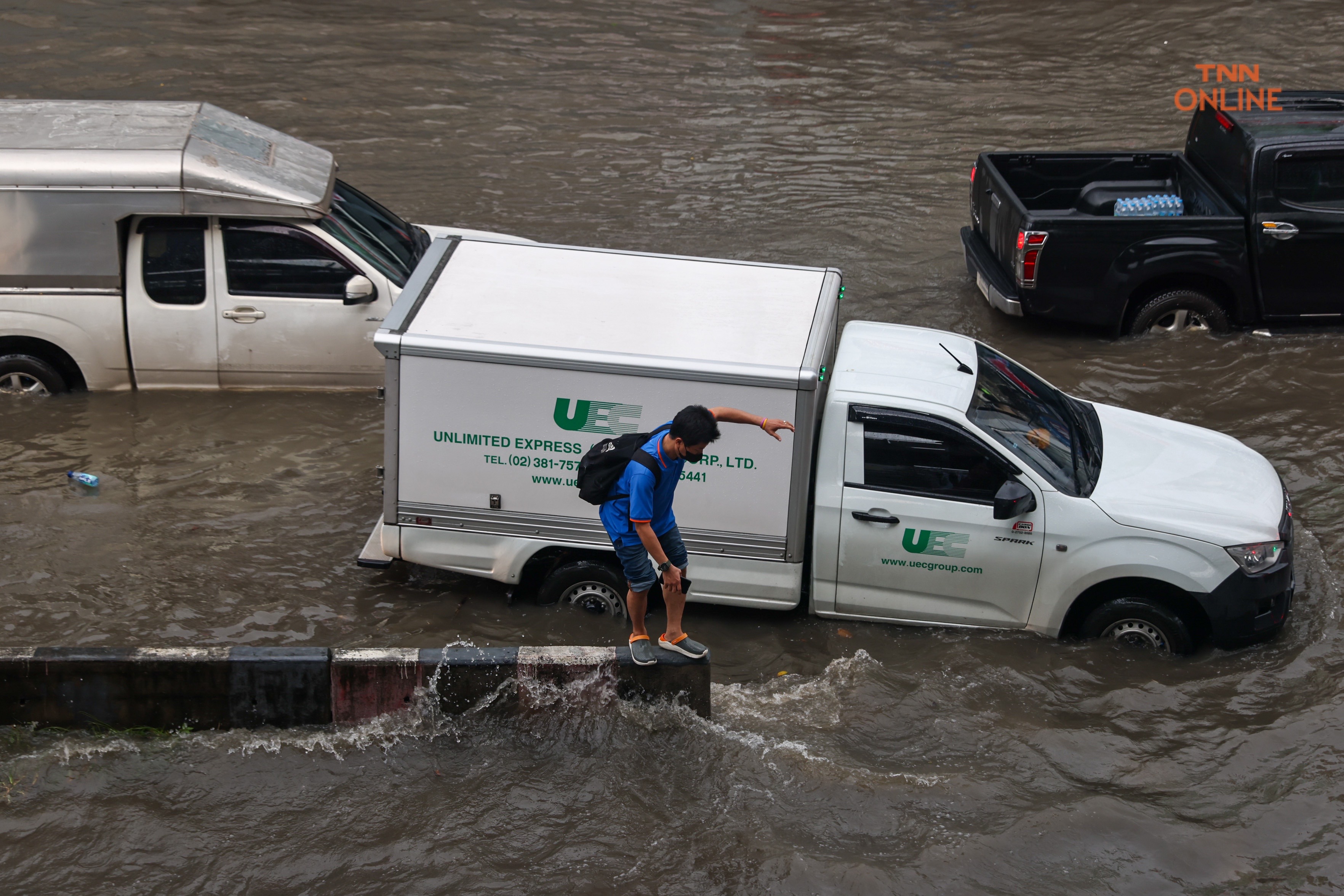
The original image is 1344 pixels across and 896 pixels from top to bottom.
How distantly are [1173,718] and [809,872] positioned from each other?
228 cm

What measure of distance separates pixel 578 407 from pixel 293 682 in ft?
6.65

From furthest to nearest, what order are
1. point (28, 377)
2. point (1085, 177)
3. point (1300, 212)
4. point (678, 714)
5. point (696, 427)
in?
point (1085, 177) < point (1300, 212) < point (28, 377) < point (678, 714) < point (696, 427)

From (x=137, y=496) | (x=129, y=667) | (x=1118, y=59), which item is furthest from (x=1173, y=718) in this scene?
(x=1118, y=59)

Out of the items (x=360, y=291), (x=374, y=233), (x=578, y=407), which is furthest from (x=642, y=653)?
(x=374, y=233)

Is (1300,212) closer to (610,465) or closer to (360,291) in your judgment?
(610,465)

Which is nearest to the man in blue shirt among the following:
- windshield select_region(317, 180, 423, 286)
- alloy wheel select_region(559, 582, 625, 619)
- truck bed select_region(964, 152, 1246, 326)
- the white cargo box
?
the white cargo box

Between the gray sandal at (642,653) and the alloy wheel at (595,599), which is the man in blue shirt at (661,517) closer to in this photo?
the gray sandal at (642,653)

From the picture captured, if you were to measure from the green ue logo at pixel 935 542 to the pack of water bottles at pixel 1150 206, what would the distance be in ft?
17.5

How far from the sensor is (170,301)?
882 cm

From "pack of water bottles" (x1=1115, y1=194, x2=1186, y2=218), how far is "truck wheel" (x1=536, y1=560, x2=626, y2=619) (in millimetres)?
6298

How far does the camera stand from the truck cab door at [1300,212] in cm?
988

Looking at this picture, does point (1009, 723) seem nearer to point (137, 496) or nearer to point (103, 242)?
point (137, 496)

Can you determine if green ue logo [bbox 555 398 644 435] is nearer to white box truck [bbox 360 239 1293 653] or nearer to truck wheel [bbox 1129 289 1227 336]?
white box truck [bbox 360 239 1293 653]

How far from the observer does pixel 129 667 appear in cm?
579
